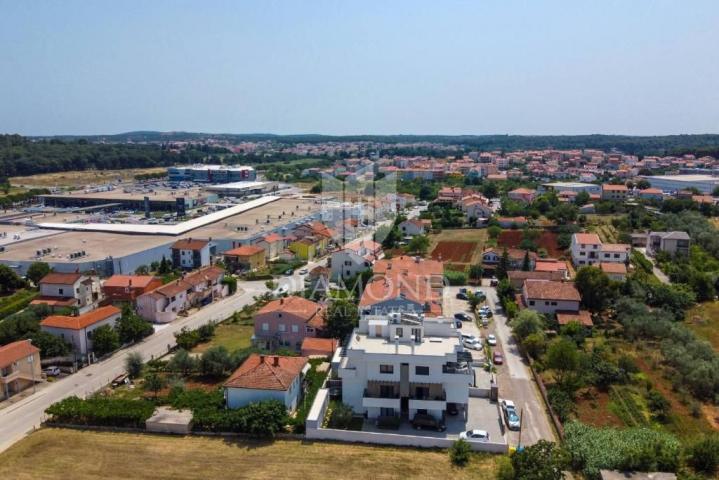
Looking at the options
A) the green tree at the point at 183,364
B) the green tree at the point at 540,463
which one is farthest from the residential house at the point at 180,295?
the green tree at the point at 540,463

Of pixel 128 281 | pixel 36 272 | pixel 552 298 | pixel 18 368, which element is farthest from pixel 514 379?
pixel 36 272

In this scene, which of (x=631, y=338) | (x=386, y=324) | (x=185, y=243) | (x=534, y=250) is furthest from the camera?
(x=534, y=250)

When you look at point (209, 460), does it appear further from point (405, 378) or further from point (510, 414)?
A: point (510, 414)

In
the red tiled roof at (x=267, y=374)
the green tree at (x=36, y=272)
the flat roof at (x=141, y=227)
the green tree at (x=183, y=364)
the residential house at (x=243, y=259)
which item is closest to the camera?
the red tiled roof at (x=267, y=374)

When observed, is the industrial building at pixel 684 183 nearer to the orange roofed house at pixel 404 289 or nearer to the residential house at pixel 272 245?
the orange roofed house at pixel 404 289

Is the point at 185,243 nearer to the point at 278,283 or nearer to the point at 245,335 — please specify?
the point at 278,283

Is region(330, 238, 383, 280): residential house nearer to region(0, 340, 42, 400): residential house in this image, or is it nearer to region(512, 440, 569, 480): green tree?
region(0, 340, 42, 400): residential house

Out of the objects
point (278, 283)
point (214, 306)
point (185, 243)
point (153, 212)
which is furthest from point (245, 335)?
point (153, 212)
